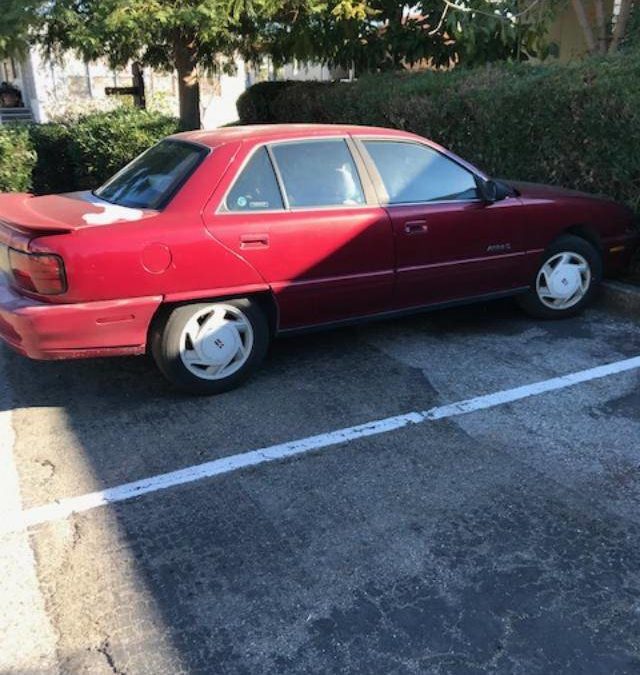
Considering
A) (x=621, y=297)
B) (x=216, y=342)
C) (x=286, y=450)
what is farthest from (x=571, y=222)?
(x=286, y=450)

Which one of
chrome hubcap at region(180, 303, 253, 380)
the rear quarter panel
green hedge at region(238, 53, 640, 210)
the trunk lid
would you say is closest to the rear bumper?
chrome hubcap at region(180, 303, 253, 380)

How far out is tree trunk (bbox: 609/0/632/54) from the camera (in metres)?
8.96

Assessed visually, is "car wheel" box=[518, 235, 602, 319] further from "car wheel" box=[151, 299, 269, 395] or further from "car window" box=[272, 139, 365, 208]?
"car wheel" box=[151, 299, 269, 395]

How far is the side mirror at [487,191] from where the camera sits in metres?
5.12

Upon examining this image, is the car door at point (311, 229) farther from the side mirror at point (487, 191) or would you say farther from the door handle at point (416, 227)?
the side mirror at point (487, 191)

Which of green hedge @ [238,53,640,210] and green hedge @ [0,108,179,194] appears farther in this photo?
green hedge @ [0,108,179,194]

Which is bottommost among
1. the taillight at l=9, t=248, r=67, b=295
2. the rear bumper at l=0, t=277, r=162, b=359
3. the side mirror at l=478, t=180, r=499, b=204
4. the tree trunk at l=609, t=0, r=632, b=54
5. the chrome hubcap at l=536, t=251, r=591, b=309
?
the chrome hubcap at l=536, t=251, r=591, b=309

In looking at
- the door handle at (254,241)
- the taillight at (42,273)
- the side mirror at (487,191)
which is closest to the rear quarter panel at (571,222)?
the side mirror at (487,191)

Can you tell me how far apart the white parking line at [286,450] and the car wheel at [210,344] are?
0.77 metres

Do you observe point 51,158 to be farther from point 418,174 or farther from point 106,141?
point 418,174

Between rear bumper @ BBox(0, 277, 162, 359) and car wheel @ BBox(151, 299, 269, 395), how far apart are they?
16cm

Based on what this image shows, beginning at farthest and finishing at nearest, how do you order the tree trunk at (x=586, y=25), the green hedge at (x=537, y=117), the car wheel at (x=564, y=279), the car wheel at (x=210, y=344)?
the tree trunk at (x=586, y=25), the green hedge at (x=537, y=117), the car wheel at (x=564, y=279), the car wheel at (x=210, y=344)

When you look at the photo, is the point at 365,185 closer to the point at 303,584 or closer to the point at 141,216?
the point at 141,216

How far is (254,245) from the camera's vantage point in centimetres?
434
